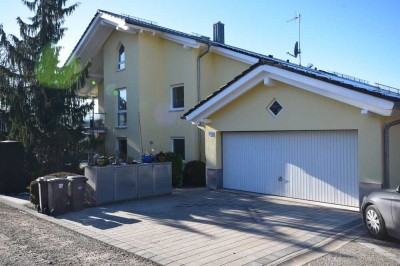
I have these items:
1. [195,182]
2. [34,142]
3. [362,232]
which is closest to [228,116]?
[195,182]

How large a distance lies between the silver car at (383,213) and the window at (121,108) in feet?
44.9

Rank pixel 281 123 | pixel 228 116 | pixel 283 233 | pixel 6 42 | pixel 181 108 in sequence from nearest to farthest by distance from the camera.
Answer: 1. pixel 283 233
2. pixel 281 123
3. pixel 228 116
4. pixel 6 42
5. pixel 181 108

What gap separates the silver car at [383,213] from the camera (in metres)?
6.49

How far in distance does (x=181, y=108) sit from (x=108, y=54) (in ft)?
18.5

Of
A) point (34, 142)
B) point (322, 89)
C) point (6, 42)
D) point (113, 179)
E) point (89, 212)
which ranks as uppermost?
point (6, 42)

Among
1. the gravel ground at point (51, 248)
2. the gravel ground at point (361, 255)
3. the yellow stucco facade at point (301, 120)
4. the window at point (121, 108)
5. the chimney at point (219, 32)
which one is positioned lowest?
the gravel ground at point (51, 248)

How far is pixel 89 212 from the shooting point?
10055 millimetres

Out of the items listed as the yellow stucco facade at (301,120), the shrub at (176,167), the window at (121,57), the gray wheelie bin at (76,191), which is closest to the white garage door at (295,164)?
the yellow stucco facade at (301,120)

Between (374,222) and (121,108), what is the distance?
1445 cm

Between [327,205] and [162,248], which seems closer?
[162,248]

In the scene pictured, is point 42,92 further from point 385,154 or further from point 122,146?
point 385,154

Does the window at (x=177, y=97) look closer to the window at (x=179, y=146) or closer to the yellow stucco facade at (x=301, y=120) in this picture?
the window at (x=179, y=146)

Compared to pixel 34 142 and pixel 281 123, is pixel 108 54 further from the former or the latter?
pixel 281 123

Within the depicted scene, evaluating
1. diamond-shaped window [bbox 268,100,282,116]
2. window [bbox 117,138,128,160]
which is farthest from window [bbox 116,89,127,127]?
diamond-shaped window [bbox 268,100,282,116]
